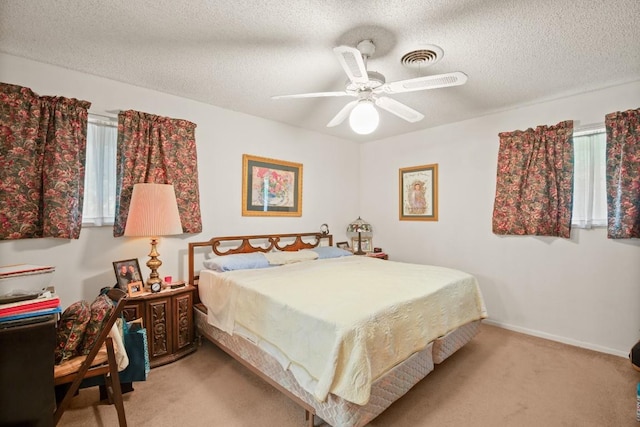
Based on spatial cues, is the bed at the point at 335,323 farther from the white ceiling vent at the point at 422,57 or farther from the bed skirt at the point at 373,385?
the white ceiling vent at the point at 422,57

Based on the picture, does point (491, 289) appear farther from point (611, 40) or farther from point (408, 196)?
point (611, 40)

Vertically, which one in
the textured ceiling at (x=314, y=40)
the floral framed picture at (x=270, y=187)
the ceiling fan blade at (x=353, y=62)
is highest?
the textured ceiling at (x=314, y=40)

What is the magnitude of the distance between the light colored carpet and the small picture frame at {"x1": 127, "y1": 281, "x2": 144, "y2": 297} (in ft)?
2.23

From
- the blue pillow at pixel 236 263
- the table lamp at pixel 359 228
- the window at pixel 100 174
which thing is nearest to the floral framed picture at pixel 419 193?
the table lamp at pixel 359 228

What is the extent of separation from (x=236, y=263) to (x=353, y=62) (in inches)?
87.6

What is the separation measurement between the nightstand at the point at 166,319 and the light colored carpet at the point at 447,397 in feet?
0.36

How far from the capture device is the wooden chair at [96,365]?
1.54 metres

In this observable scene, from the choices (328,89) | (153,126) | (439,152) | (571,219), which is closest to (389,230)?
(439,152)

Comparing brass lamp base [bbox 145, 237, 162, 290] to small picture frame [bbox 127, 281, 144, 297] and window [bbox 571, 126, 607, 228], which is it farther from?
window [bbox 571, 126, 607, 228]

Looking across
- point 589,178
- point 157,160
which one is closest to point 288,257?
point 157,160

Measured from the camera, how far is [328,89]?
2.89 m

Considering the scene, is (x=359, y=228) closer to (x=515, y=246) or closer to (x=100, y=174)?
(x=515, y=246)

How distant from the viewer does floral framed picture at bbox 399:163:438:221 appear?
4.21 m

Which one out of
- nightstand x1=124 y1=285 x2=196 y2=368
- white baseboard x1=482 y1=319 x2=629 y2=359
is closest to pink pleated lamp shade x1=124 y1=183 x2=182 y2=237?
nightstand x1=124 y1=285 x2=196 y2=368
